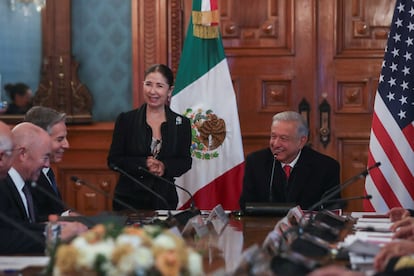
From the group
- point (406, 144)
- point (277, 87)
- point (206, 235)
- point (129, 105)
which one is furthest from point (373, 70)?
point (206, 235)

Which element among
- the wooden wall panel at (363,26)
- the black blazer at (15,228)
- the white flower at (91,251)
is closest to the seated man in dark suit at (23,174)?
the black blazer at (15,228)

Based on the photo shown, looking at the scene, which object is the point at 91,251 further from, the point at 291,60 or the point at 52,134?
the point at 291,60

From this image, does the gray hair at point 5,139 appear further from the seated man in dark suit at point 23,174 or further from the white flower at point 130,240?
the white flower at point 130,240

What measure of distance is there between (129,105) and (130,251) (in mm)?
4909

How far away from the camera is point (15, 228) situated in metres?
3.31

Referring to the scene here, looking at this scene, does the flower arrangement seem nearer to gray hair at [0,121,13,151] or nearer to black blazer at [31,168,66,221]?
gray hair at [0,121,13,151]

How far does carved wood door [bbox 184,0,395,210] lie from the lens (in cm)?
650

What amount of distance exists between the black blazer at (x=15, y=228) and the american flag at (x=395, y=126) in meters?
2.60

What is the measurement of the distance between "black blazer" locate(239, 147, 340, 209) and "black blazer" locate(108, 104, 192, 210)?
50cm

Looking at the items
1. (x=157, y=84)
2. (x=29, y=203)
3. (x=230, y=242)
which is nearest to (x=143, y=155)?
(x=157, y=84)

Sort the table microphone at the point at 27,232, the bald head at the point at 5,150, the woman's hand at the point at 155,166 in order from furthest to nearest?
1. the woman's hand at the point at 155,166
2. the bald head at the point at 5,150
3. the table microphone at the point at 27,232

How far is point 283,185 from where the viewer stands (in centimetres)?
489

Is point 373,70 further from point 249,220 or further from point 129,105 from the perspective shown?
point 249,220

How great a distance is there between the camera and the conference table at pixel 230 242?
9.34 ft
